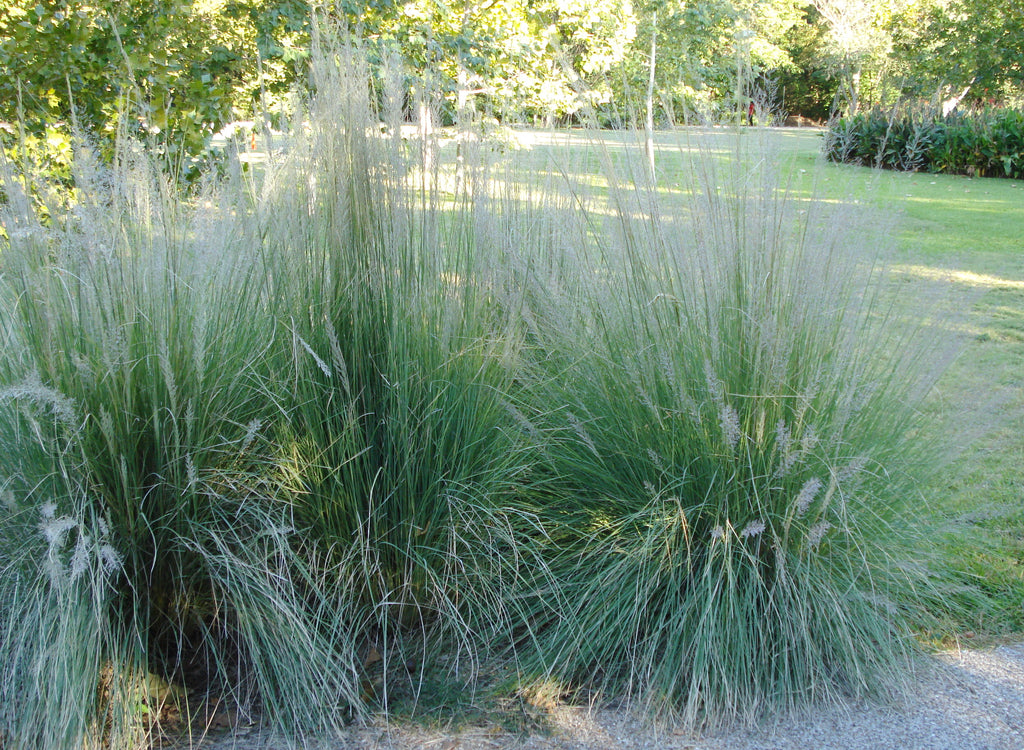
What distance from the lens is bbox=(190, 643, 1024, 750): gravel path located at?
7.19 feet

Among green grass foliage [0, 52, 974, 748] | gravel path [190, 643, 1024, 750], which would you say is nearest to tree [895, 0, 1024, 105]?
green grass foliage [0, 52, 974, 748]

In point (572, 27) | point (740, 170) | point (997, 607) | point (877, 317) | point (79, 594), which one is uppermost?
point (572, 27)

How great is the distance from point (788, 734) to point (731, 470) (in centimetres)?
75

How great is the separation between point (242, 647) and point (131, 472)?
25.1 inches

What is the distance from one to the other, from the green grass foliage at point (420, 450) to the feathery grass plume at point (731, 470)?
12mm

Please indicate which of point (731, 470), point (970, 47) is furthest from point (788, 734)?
point (970, 47)

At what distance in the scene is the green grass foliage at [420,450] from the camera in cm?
221

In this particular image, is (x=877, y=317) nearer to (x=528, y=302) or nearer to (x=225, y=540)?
(x=528, y=302)

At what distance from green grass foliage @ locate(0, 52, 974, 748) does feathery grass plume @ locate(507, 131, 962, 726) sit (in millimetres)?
12

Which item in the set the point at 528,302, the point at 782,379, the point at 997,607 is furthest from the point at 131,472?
the point at 997,607

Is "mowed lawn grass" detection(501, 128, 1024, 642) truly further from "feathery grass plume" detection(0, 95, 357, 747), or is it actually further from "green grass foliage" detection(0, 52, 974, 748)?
"feathery grass plume" detection(0, 95, 357, 747)

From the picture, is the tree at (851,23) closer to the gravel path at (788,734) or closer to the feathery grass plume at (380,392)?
the feathery grass plume at (380,392)

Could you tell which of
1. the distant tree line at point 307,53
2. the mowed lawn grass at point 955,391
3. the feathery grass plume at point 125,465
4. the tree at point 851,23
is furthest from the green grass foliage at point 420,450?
the tree at point 851,23

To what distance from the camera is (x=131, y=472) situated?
221cm
